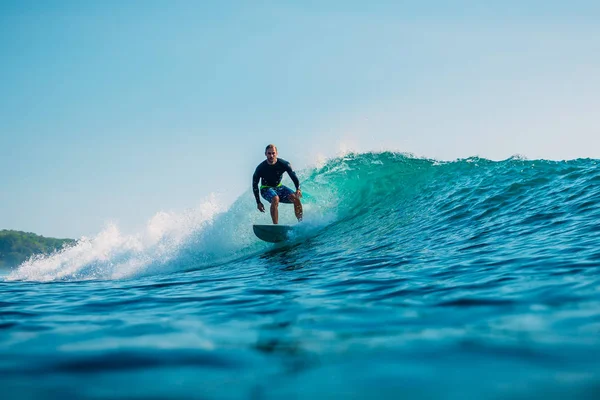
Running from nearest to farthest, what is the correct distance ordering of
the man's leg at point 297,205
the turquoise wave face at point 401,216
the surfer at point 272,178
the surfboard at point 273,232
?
the turquoise wave face at point 401,216
the surfboard at point 273,232
the surfer at point 272,178
the man's leg at point 297,205

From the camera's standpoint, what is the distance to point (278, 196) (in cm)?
1097

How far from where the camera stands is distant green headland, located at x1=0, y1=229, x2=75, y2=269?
89.8 metres

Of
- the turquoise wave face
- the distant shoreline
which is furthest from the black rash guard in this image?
the distant shoreline

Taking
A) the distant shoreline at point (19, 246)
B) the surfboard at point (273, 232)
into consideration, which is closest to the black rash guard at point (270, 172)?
the surfboard at point (273, 232)

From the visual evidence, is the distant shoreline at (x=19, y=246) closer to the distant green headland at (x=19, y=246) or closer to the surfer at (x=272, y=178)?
the distant green headland at (x=19, y=246)

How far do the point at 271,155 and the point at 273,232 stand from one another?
72.5 inches

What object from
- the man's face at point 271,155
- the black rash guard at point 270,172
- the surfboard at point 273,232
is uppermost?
the man's face at point 271,155

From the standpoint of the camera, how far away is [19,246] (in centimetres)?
9462

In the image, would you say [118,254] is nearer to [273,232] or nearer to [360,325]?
[273,232]

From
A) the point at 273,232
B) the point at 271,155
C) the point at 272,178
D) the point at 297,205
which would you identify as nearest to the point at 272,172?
the point at 272,178

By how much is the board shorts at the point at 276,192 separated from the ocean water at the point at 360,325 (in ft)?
7.63

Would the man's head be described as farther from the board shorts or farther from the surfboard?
the surfboard

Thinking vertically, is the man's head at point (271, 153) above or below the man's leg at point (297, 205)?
above

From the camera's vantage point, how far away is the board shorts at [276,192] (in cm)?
1078
